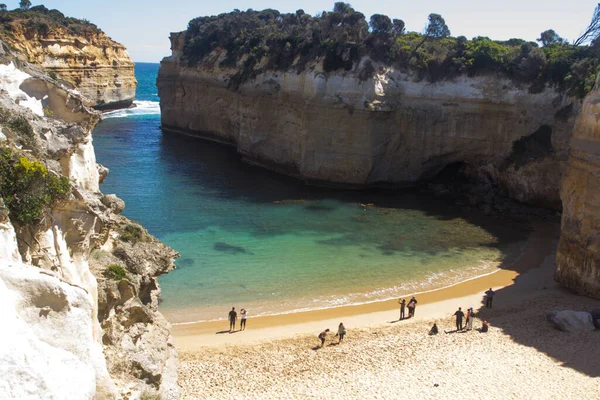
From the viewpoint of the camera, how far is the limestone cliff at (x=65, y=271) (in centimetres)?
780

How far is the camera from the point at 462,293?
76.7ft

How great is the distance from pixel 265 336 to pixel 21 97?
10.6 m

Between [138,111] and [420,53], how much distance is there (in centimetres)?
5666

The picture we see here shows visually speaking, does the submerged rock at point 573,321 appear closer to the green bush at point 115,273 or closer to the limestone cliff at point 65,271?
the limestone cliff at point 65,271

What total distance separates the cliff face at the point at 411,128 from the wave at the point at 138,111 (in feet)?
131

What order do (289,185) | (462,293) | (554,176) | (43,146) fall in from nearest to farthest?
(43,146) < (462,293) < (554,176) < (289,185)

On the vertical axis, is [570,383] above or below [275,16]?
below

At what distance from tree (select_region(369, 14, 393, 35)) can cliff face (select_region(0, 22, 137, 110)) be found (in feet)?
124

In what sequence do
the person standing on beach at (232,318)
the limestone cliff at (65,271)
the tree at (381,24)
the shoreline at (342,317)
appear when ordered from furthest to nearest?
the tree at (381,24) → the person standing on beach at (232,318) → the shoreline at (342,317) → the limestone cliff at (65,271)

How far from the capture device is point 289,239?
2934cm

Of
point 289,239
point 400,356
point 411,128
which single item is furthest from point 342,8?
point 400,356

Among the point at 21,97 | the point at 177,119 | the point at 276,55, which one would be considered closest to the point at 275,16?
the point at 177,119

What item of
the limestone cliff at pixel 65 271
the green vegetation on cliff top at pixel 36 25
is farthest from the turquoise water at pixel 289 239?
the green vegetation on cliff top at pixel 36 25

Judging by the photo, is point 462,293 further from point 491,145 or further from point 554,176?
point 491,145
